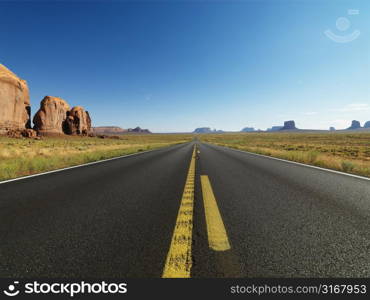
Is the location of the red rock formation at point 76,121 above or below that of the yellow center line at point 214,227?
above

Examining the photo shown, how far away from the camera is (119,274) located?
5.10 ft

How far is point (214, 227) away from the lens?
2375 mm

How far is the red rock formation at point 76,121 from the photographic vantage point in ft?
276

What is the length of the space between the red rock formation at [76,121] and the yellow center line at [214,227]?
97.0 metres

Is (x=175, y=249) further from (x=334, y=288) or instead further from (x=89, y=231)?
(x=334, y=288)

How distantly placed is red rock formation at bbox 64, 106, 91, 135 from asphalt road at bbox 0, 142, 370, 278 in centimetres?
9488

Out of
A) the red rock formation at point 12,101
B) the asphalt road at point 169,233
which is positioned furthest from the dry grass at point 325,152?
the red rock formation at point 12,101

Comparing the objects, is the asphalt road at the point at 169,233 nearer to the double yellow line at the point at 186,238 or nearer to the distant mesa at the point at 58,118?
the double yellow line at the point at 186,238

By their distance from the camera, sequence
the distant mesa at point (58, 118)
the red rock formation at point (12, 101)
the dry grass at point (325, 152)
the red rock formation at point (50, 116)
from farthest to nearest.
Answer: the distant mesa at point (58, 118), the red rock formation at point (50, 116), the red rock formation at point (12, 101), the dry grass at point (325, 152)

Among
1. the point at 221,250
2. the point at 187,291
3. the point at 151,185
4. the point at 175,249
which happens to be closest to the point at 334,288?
the point at 221,250

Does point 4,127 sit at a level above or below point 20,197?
above

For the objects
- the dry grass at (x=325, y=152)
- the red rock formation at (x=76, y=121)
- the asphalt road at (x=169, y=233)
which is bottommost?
the asphalt road at (x=169, y=233)

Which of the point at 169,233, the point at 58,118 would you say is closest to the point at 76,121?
the point at 58,118

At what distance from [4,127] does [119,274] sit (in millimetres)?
71709
